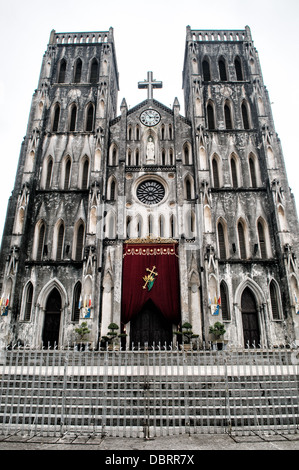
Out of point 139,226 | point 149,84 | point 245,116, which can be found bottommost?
point 139,226

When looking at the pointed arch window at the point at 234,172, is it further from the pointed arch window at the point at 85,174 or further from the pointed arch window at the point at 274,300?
the pointed arch window at the point at 85,174

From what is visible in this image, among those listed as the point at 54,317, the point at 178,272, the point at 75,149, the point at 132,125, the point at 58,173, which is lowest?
the point at 54,317

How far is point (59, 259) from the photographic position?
2069cm

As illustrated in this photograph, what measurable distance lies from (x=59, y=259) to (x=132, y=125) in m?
11.5

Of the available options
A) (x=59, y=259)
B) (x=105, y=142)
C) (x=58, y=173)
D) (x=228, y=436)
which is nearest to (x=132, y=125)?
(x=105, y=142)

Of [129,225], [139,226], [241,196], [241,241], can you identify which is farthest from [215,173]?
[129,225]

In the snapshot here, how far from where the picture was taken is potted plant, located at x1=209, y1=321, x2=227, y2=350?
17609 millimetres

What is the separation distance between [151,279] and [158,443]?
45.0 ft

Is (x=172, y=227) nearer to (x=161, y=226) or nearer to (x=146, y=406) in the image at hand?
(x=161, y=226)

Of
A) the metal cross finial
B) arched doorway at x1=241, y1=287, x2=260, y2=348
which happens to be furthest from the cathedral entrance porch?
the metal cross finial

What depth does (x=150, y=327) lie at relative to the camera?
64.3 ft

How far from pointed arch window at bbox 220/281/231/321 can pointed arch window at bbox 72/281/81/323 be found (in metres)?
8.54
